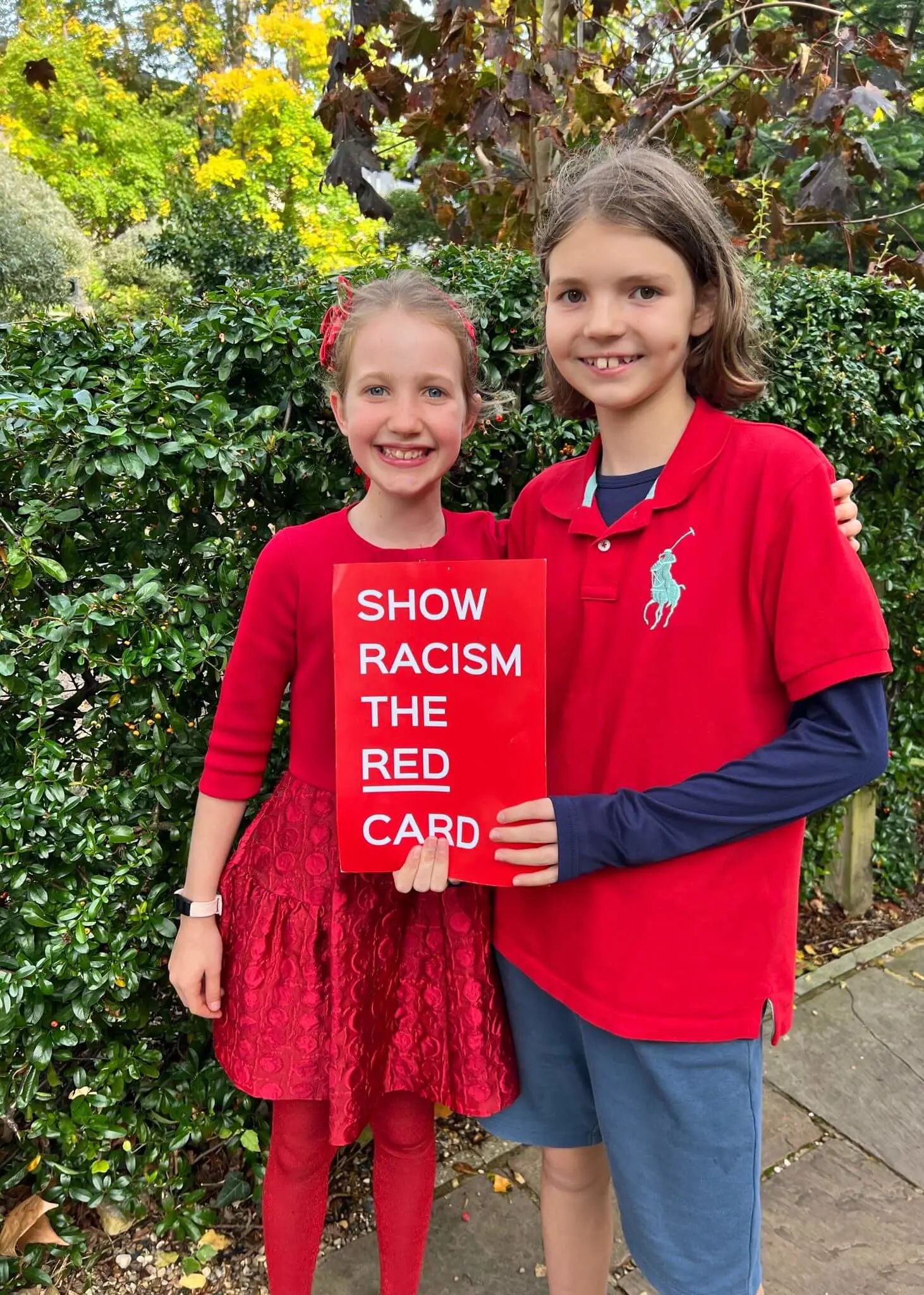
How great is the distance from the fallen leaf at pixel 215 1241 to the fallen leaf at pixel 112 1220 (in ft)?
0.58

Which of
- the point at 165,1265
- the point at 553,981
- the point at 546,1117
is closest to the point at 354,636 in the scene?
the point at 553,981

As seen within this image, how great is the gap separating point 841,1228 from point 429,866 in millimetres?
1613

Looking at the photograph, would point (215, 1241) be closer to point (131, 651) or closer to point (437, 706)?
point (131, 651)

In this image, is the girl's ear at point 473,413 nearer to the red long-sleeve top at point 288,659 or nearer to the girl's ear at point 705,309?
the red long-sleeve top at point 288,659

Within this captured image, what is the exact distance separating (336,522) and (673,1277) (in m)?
1.33

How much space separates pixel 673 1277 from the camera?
1395 millimetres

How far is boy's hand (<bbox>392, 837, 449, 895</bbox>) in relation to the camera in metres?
1.36

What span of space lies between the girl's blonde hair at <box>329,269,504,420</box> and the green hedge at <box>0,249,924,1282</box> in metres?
0.29

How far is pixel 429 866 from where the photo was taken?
1.36m

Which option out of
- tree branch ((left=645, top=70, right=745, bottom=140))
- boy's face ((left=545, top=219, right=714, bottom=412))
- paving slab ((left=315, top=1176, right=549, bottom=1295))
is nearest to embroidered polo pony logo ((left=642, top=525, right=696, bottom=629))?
boy's face ((left=545, top=219, right=714, bottom=412))

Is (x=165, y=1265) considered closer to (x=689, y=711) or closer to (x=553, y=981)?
(x=553, y=981)

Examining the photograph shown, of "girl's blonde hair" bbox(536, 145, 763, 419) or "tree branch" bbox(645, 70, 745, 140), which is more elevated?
"tree branch" bbox(645, 70, 745, 140)

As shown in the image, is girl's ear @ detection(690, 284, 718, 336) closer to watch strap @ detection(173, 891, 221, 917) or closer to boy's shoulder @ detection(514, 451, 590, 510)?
boy's shoulder @ detection(514, 451, 590, 510)

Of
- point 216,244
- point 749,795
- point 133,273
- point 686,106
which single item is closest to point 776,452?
point 749,795
